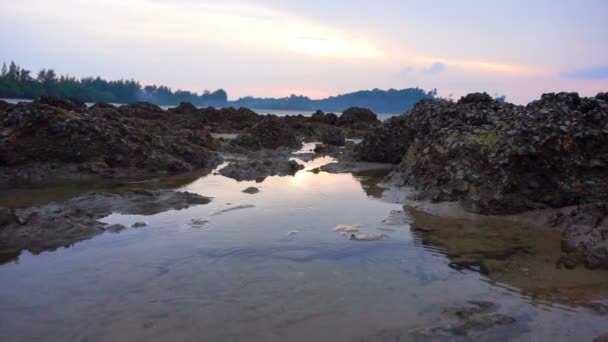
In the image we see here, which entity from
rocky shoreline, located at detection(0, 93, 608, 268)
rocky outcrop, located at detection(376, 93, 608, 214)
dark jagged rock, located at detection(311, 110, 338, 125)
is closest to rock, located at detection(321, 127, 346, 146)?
rocky shoreline, located at detection(0, 93, 608, 268)

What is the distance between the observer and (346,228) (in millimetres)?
6406

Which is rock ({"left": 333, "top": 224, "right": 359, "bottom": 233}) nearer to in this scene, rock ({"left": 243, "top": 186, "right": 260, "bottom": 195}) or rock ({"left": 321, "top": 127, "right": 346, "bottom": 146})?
rock ({"left": 243, "top": 186, "right": 260, "bottom": 195})

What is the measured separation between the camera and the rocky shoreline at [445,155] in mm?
6906

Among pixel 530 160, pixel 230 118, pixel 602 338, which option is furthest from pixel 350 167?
pixel 230 118

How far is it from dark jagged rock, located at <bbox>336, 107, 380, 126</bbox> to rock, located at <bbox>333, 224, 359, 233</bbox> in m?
29.5

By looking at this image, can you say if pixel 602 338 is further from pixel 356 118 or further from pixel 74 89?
pixel 74 89

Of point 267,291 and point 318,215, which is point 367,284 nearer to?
point 267,291

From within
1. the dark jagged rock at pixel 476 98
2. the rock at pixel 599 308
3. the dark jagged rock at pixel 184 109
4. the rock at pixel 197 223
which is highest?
the dark jagged rock at pixel 476 98

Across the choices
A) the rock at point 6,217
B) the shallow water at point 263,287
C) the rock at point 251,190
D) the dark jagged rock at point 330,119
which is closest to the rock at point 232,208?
the shallow water at point 263,287

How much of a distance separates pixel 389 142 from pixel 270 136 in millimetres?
7047

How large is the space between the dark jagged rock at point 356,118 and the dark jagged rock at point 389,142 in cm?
2024

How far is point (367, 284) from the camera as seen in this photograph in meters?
4.38

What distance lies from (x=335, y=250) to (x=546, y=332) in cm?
240

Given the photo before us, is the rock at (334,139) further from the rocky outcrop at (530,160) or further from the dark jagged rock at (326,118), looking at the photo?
the rocky outcrop at (530,160)
